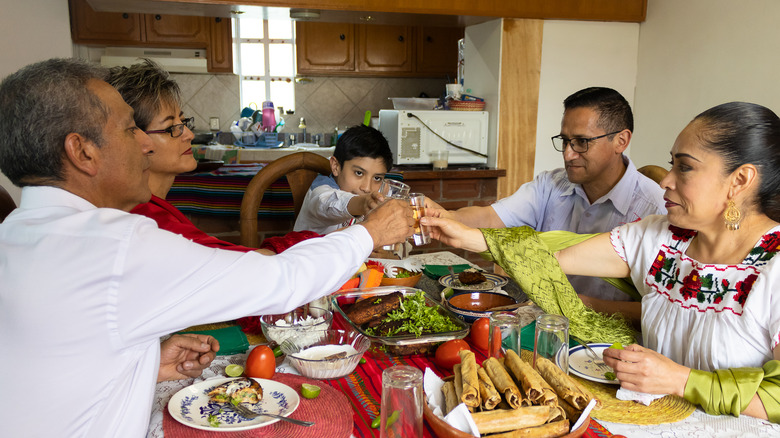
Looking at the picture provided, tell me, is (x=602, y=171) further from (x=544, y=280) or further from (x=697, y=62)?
(x=697, y=62)

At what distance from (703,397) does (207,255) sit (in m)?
1.11

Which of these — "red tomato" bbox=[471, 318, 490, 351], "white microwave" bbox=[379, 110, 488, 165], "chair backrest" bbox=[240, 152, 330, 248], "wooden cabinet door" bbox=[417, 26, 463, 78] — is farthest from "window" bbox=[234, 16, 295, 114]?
"red tomato" bbox=[471, 318, 490, 351]

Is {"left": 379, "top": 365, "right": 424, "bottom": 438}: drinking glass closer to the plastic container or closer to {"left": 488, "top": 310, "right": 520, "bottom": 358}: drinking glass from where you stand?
{"left": 488, "top": 310, "right": 520, "bottom": 358}: drinking glass

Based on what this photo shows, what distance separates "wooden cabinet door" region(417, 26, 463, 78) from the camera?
279 inches

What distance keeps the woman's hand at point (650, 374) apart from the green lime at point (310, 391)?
2.29ft

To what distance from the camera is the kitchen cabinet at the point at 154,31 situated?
20.5 feet

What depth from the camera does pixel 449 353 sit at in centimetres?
147

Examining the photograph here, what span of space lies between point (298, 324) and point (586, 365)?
0.77 m

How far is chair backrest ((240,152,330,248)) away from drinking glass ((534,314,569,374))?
64.0 inches

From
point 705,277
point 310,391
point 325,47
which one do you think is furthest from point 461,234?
point 325,47

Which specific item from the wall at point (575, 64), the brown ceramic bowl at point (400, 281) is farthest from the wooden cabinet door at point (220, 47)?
the brown ceramic bowl at point (400, 281)

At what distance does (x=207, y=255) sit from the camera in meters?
1.13

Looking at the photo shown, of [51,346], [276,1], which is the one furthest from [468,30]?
[51,346]

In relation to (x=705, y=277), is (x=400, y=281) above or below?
below
